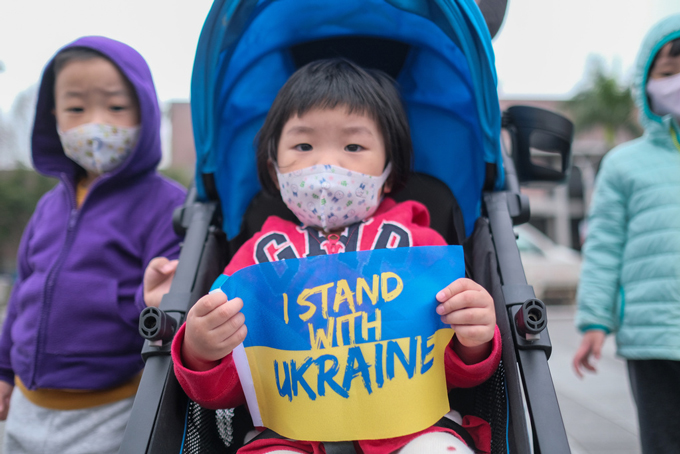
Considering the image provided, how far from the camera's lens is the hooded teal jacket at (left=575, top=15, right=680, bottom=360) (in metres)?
1.60

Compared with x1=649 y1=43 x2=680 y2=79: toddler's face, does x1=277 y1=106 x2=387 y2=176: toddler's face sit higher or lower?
lower

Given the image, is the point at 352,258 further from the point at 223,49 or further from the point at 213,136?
the point at 223,49

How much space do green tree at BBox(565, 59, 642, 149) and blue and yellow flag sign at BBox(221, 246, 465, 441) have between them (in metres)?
21.3

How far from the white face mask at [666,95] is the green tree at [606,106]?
20.1 metres

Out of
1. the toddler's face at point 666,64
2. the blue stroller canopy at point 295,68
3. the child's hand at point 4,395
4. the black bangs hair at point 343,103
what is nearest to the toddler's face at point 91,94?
the blue stroller canopy at point 295,68

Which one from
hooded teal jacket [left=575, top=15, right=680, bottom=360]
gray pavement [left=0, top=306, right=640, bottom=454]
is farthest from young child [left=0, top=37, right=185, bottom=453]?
gray pavement [left=0, top=306, right=640, bottom=454]

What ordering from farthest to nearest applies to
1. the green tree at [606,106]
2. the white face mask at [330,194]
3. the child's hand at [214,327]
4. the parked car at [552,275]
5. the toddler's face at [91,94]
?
the green tree at [606,106] → the parked car at [552,275] → the toddler's face at [91,94] → the white face mask at [330,194] → the child's hand at [214,327]

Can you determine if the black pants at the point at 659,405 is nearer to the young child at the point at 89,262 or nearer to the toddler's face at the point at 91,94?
the young child at the point at 89,262

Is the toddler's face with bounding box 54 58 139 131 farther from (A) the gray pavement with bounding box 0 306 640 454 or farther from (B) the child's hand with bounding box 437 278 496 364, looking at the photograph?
(A) the gray pavement with bounding box 0 306 640 454

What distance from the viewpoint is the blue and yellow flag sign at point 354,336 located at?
102 centimetres

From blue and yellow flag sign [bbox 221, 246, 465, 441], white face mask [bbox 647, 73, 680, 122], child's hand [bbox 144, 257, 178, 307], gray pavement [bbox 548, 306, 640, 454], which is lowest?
gray pavement [bbox 548, 306, 640, 454]

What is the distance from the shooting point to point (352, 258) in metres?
1.04

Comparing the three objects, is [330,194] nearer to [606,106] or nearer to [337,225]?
[337,225]

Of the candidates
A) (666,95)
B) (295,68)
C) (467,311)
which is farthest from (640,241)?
(295,68)
